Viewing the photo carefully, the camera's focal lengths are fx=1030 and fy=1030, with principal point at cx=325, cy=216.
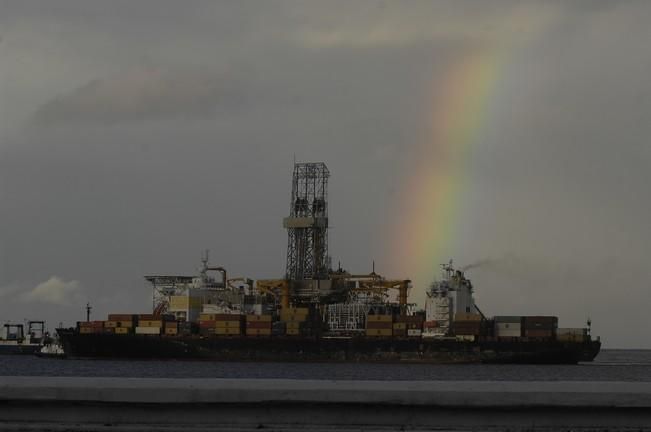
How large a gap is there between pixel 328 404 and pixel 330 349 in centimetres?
10405

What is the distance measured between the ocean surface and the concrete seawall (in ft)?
212

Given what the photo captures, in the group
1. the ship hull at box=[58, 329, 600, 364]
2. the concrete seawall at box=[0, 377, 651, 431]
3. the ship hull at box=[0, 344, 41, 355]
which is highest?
the concrete seawall at box=[0, 377, 651, 431]

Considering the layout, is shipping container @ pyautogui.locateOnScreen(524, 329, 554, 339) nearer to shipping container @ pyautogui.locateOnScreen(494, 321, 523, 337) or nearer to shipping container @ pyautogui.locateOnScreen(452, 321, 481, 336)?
shipping container @ pyautogui.locateOnScreen(494, 321, 523, 337)

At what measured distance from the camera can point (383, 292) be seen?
125 m

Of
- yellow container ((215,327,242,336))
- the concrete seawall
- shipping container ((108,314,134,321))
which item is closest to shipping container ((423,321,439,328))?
yellow container ((215,327,242,336))

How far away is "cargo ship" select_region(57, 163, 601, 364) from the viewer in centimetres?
10775

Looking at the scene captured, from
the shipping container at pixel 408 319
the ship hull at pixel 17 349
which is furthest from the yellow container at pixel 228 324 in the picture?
the ship hull at pixel 17 349

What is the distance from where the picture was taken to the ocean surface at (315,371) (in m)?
78.1

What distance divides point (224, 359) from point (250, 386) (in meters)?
105

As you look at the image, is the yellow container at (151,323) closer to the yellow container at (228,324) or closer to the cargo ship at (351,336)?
the cargo ship at (351,336)

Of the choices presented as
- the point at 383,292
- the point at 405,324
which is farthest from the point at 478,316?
the point at 383,292

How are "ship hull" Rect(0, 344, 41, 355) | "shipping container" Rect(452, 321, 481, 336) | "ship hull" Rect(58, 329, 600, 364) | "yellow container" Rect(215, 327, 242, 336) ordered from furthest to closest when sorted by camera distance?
"ship hull" Rect(0, 344, 41, 355) < "yellow container" Rect(215, 327, 242, 336) < "shipping container" Rect(452, 321, 481, 336) < "ship hull" Rect(58, 329, 600, 364)

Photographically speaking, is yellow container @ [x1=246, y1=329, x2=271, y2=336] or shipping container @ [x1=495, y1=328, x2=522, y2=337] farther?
yellow container @ [x1=246, y1=329, x2=271, y2=336]

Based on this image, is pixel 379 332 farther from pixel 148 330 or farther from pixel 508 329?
pixel 148 330
